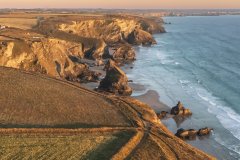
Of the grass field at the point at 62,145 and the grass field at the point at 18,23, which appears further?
the grass field at the point at 18,23

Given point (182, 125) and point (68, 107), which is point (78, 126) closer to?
point (68, 107)

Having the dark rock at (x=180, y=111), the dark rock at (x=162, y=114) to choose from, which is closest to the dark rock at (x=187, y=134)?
the dark rock at (x=162, y=114)

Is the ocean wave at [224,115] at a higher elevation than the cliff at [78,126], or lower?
lower

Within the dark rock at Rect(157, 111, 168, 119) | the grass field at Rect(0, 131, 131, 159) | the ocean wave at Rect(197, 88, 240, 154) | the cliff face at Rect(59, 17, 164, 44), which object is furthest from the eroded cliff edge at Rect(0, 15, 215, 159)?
the cliff face at Rect(59, 17, 164, 44)

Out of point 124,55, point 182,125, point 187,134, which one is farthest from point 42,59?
point 124,55

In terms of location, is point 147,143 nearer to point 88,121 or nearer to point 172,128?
point 88,121

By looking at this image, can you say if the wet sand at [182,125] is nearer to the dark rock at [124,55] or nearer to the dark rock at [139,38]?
the dark rock at [124,55]

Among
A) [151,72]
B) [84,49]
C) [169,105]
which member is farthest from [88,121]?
[84,49]

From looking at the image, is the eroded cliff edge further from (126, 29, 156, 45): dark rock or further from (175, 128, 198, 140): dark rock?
(126, 29, 156, 45): dark rock
